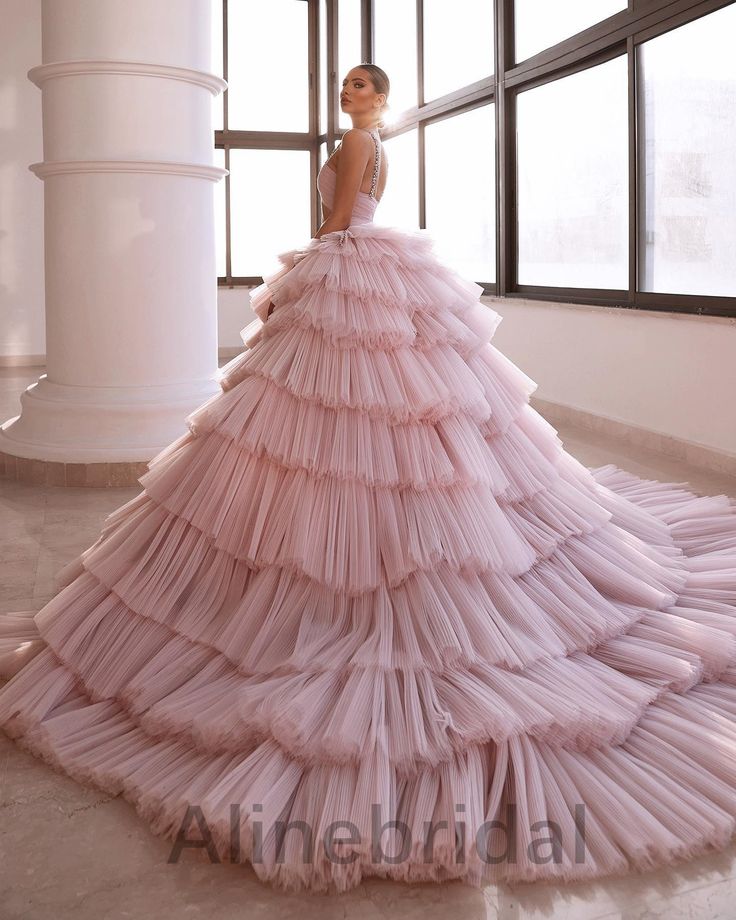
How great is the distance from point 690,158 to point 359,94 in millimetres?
2740

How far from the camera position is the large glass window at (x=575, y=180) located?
17.1ft

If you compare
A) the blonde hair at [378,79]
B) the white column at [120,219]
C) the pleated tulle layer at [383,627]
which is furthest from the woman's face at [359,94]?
the white column at [120,219]

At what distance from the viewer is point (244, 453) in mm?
2055

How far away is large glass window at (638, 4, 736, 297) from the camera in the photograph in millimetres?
4227

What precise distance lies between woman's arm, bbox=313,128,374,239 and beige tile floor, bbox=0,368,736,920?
139cm

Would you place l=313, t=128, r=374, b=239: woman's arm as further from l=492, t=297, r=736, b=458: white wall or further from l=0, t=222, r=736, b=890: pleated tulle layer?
l=492, t=297, r=736, b=458: white wall

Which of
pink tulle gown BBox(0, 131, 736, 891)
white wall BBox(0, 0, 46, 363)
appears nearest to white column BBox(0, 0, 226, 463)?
pink tulle gown BBox(0, 131, 736, 891)

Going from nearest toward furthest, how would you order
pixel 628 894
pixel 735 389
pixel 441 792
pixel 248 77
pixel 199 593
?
pixel 628 894, pixel 441 792, pixel 199 593, pixel 735 389, pixel 248 77

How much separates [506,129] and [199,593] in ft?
16.4

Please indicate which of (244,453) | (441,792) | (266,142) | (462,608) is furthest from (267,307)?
(266,142)

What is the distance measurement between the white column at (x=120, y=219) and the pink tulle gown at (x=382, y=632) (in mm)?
1851

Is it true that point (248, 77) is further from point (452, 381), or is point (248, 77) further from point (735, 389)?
point (452, 381)

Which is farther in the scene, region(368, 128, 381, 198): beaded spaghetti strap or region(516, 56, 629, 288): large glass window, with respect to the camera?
region(516, 56, 629, 288): large glass window

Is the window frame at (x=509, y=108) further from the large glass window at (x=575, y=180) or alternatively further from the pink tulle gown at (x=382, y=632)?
the pink tulle gown at (x=382, y=632)
